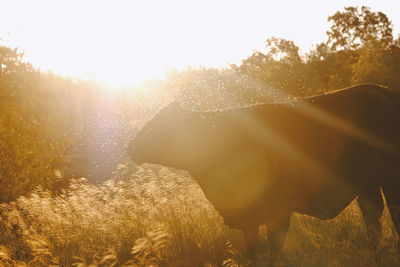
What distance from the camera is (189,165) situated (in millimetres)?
4219

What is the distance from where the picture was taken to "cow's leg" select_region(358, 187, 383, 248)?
395cm

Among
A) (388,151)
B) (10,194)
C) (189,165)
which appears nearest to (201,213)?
(189,165)

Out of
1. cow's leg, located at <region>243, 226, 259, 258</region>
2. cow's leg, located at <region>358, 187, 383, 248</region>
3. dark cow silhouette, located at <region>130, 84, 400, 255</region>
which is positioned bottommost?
cow's leg, located at <region>243, 226, 259, 258</region>

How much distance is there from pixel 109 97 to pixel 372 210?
30.8m

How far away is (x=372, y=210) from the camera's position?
420cm

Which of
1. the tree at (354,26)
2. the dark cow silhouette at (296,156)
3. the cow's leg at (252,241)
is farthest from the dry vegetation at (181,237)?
the tree at (354,26)

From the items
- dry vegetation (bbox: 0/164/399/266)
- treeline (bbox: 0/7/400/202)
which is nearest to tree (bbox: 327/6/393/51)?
treeline (bbox: 0/7/400/202)

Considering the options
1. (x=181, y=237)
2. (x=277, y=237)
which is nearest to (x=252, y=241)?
(x=277, y=237)

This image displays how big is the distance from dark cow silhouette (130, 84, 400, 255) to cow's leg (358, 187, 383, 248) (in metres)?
0.02

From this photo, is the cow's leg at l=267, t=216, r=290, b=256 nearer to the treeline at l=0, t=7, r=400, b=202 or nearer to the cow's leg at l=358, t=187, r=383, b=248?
the cow's leg at l=358, t=187, r=383, b=248

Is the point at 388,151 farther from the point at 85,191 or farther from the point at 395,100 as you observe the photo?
the point at 85,191

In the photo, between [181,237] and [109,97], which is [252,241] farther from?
[109,97]

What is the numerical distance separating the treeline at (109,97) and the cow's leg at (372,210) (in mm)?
5426

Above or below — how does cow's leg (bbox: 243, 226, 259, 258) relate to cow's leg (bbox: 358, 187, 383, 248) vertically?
below
